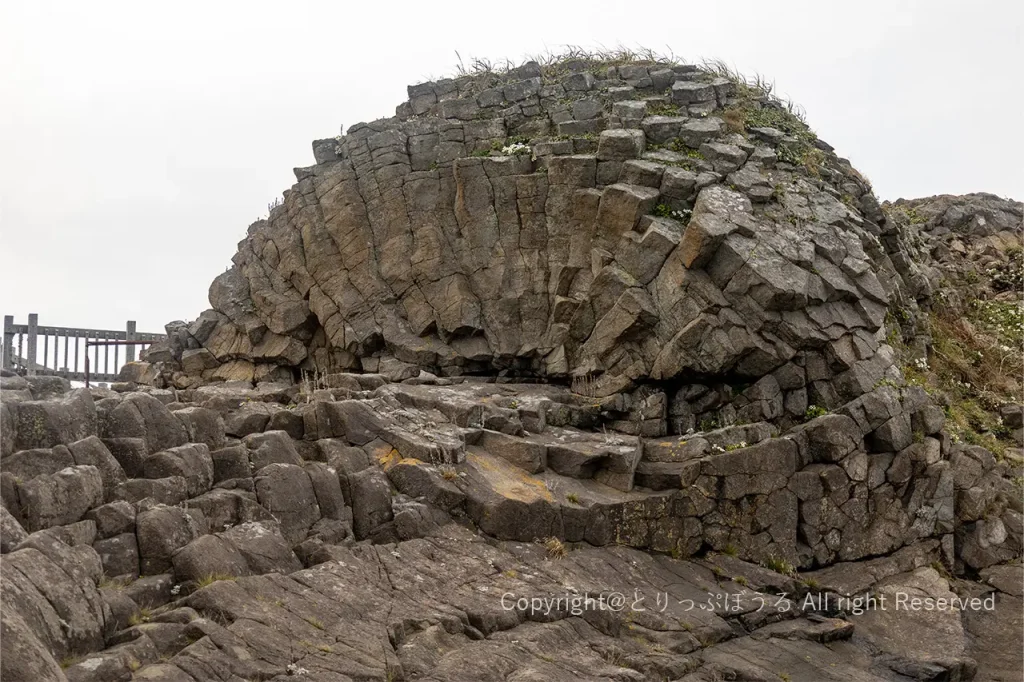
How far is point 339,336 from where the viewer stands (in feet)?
89.2

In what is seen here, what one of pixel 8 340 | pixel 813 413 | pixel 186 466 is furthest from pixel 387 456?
pixel 8 340

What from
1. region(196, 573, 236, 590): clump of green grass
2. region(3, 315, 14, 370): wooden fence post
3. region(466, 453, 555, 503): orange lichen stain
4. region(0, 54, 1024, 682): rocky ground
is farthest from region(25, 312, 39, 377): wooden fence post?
region(196, 573, 236, 590): clump of green grass

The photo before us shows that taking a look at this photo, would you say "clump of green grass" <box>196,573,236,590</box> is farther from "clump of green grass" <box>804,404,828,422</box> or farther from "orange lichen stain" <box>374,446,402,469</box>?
"clump of green grass" <box>804,404,828,422</box>

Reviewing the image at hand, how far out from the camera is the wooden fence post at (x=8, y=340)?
2772cm

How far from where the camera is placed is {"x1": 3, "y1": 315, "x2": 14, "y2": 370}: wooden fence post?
2772cm

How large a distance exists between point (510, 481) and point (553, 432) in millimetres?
2866

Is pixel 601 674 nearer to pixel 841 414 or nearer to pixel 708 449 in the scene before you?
pixel 708 449

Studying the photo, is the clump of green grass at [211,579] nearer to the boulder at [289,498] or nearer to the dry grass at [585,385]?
the boulder at [289,498]

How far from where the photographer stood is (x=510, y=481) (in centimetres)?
2003

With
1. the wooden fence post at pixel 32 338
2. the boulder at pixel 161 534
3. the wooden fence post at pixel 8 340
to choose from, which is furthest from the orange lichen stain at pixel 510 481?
the wooden fence post at pixel 32 338

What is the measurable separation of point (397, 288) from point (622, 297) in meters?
7.00

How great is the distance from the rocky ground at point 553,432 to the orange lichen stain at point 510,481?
12cm

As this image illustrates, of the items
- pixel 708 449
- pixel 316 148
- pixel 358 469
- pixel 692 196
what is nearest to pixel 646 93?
pixel 692 196

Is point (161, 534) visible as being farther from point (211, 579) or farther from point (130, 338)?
point (130, 338)
